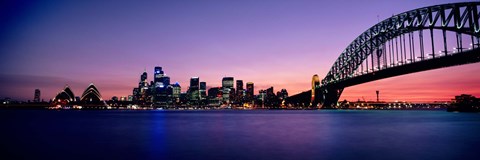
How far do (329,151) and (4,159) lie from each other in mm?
15082

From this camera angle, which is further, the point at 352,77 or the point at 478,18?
the point at 352,77

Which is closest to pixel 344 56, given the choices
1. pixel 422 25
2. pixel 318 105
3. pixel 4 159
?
pixel 318 105

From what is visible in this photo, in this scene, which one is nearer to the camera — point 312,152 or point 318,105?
point 312,152

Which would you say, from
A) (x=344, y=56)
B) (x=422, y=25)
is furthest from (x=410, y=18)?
(x=344, y=56)

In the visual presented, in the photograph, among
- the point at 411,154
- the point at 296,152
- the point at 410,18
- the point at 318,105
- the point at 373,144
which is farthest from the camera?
the point at 318,105

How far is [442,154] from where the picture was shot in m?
18.4

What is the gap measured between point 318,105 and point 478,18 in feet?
247

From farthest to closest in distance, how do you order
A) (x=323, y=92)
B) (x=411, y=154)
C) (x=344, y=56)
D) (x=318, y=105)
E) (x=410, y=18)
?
(x=318, y=105)
(x=323, y=92)
(x=344, y=56)
(x=410, y=18)
(x=411, y=154)

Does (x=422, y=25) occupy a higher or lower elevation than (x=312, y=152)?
higher

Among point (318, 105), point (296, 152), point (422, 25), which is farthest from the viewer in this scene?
point (318, 105)

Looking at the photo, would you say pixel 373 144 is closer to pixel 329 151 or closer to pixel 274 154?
pixel 329 151

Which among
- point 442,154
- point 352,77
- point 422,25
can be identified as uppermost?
A: point 422,25

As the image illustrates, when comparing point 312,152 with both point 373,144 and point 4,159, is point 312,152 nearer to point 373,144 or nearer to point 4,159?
point 373,144

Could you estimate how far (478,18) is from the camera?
4288 cm
